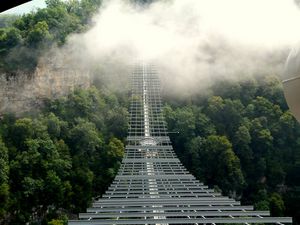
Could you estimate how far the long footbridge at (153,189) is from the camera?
12.8 m

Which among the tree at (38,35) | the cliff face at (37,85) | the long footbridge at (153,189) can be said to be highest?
the tree at (38,35)

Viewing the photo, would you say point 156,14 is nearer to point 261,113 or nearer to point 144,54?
point 144,54

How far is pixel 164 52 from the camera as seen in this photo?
3991 cm

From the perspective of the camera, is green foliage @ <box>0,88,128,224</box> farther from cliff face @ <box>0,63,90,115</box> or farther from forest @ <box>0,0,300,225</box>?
cliff face @ <box>0,63,90,115</box>

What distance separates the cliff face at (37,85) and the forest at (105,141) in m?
0.78

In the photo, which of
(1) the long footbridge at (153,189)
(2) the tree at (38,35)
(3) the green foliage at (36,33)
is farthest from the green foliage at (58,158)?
(2) the tree at (38,35)

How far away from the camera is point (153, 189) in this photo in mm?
19500

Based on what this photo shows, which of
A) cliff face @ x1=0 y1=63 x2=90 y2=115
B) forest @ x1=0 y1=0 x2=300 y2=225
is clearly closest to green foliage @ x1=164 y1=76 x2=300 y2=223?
forest @ x1=0 y1=0 x2=300 y2=225

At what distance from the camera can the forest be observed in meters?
27.0

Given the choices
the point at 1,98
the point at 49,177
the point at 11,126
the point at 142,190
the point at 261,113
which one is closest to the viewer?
the point at 142,190

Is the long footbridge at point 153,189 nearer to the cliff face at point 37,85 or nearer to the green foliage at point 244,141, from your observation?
the green foliage at point 244,141

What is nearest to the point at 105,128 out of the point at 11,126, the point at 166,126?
the point at 166,126

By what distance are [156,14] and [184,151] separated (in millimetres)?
16645

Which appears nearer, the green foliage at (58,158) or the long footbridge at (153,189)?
the long footbridge at (153,189)
